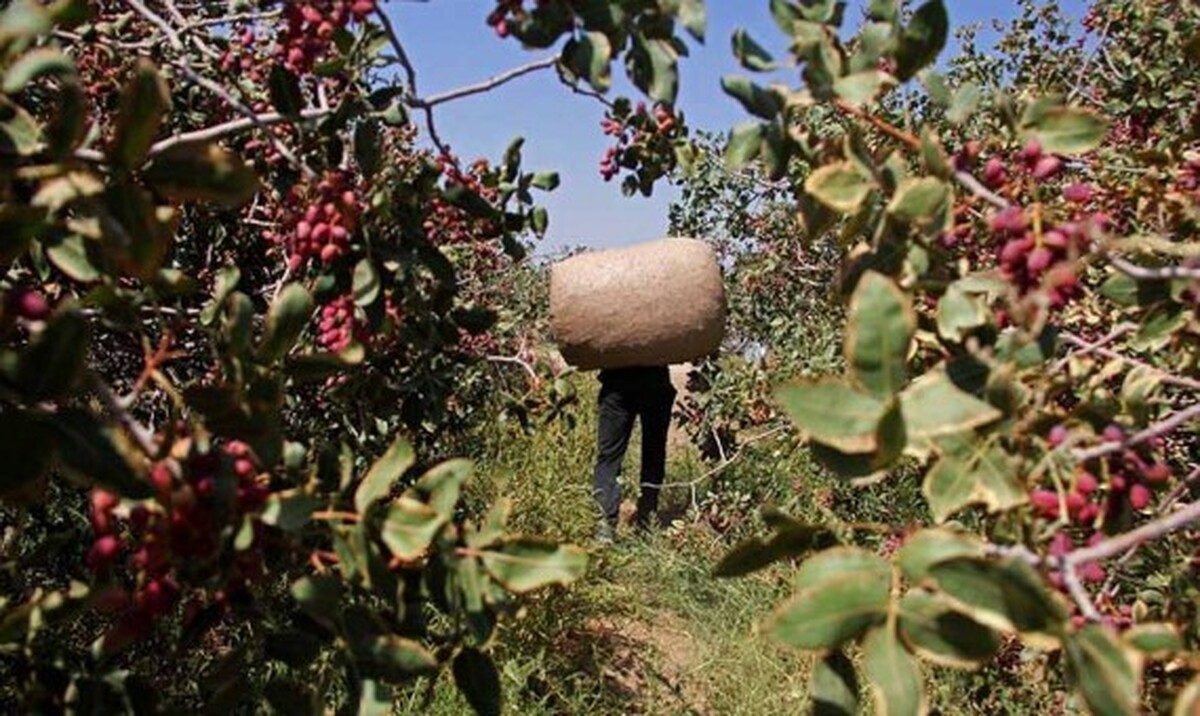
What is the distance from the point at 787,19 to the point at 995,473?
550 millimetres

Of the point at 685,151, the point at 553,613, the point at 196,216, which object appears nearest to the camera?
the point at 685,151

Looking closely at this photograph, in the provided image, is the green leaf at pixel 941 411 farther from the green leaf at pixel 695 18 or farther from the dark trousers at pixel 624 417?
the dark trousers at pixel 624 417

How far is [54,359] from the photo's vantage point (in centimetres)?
83

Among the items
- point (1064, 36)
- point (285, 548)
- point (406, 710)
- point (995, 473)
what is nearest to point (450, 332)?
point (285, 548)

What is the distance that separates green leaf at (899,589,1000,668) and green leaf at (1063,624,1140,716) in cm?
8

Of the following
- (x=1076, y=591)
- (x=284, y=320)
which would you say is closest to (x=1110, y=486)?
(x=1076, y=591)

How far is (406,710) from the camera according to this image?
2.91 m

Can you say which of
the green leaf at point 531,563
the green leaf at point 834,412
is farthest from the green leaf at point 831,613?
the green leaf at point 531,563

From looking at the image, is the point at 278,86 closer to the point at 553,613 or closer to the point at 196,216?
the point at 196,216

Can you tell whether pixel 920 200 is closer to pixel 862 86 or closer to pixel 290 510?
pixel 862 86

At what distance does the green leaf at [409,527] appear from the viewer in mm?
917

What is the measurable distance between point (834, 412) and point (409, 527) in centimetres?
41

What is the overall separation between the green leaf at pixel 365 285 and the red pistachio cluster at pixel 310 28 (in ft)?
1.03

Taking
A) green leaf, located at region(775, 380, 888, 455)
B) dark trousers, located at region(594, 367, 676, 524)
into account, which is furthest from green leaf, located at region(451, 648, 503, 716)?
dark trousers, located at region(594, 367, 676, 524)
